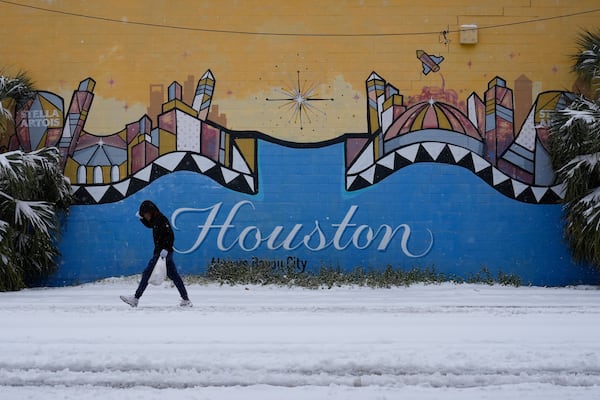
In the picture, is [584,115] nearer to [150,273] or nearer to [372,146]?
[372,146]

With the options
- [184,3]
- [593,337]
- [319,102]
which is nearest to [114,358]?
[593,337]

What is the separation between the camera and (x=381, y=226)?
12.3m

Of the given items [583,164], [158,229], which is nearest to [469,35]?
[583,164]

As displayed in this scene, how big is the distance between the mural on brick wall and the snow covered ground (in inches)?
137

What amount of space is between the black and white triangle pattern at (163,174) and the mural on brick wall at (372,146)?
0.7 inches

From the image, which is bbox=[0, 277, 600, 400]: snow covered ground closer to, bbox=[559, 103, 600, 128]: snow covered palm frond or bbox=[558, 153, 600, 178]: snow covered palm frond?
bbox=[558, 153, 600, 178]: snow covered palm frond

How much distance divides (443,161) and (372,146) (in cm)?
136

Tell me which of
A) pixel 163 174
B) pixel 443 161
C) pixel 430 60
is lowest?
pixel 163 174

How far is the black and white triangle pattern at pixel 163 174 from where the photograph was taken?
1236cm

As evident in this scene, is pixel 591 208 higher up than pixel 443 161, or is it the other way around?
pixel 443 161

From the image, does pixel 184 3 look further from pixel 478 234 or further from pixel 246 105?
pixel 478 234

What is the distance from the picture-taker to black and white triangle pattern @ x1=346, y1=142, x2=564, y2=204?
12.3 m

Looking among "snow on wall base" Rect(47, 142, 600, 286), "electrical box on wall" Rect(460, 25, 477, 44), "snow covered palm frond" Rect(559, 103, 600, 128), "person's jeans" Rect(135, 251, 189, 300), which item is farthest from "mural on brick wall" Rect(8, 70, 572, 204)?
"person's jeans" Rect(135, 251, 189, 300)

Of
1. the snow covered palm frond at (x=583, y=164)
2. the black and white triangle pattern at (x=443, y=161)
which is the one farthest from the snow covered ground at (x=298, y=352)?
the black and white triangle pattern at (x=443, y=161)
